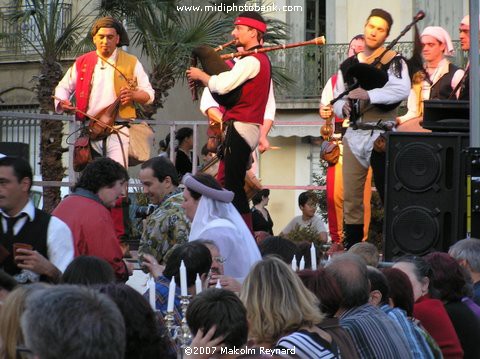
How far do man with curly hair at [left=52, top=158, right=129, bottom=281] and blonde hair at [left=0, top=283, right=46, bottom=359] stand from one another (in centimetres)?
313

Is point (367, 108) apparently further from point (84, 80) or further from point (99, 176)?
point (99, 176)

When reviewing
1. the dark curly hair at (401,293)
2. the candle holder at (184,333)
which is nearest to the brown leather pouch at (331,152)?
the dark curly hair at (401,293)

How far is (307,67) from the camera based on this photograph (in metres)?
27.0

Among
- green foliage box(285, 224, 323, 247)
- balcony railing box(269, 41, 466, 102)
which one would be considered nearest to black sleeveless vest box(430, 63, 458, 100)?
green foliage box(285, 224, 323, 247)

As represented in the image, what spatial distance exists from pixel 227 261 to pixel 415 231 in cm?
281

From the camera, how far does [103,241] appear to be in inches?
296

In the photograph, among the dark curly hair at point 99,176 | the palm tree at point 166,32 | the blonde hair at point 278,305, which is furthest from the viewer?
the palm tree at point 166,32

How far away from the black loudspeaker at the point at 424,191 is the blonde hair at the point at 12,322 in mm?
6444

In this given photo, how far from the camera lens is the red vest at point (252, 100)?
34.3 ft

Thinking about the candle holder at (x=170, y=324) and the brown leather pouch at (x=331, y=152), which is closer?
the candle holder at (x=170, y=324)

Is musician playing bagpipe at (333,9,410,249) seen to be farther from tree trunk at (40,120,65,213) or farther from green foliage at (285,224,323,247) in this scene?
tree trunk at (40,120,65,213)

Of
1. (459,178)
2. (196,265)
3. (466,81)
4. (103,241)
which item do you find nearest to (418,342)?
(196,265)

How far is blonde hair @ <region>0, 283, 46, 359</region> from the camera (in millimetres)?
3992

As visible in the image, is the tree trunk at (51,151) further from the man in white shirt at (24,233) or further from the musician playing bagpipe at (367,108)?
the man in white shirt at (24,233)
